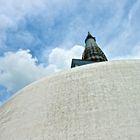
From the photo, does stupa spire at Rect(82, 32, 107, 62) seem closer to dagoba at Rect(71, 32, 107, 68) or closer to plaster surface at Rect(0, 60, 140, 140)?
dagoba at Rect(71, 32, 107, 68)

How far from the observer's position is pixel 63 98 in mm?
10242

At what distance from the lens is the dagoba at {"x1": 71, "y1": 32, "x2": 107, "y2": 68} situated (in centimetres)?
3065

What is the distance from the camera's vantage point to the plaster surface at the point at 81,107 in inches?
342

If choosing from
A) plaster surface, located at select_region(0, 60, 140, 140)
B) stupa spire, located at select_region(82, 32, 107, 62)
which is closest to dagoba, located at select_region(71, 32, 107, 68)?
stupa spire, located at select_region(82, 32, 107, 62)

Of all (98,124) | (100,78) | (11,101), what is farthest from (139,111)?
(11,101)

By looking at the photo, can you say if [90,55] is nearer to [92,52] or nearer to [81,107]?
[92,52]

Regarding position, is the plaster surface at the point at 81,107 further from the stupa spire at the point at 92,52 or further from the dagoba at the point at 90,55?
the stupa spire at the point at 92,52

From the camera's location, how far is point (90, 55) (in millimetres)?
32219

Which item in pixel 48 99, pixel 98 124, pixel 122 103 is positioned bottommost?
pixel 98 124

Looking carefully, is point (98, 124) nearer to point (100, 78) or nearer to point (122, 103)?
point (122, 103)

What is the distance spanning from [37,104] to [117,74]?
130 inches

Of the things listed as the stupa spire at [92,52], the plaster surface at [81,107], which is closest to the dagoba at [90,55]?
the stupa spire at [92,52]

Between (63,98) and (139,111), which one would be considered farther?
(63,98)

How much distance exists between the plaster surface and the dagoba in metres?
19.0
